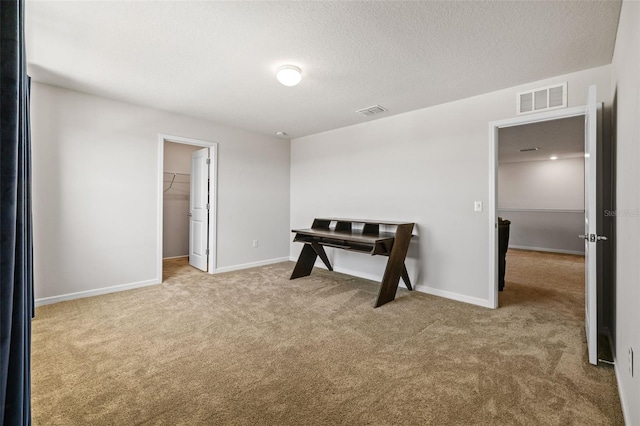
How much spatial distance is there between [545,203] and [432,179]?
17.1ft

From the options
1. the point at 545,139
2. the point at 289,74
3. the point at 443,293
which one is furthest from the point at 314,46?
the point at 545,139

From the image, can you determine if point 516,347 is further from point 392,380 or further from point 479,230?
point 479,230

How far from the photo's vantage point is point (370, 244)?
346 cm

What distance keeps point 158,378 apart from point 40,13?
2483 mm

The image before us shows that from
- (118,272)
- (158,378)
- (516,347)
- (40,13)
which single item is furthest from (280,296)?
(40,13)

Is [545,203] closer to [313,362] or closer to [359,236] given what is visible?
[359,236]

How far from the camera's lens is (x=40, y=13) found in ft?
6.41

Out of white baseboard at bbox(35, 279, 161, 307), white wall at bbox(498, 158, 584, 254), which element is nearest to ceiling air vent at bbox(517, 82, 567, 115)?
white baseboard at bbox(35, 279, 161, 307)

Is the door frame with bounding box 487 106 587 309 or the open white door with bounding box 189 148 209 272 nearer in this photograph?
the door frame with bounding box 487 106 587 309

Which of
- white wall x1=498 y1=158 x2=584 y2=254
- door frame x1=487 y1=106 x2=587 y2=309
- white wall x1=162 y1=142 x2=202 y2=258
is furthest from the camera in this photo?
white wall x1=498 y1=158 x2=584 y2=254

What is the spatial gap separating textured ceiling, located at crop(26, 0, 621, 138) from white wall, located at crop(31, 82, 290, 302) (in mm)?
336

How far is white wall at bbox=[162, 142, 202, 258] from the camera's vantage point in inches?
223

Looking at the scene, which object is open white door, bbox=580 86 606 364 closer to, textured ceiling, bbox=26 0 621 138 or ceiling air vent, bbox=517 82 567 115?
textured ceiling, bbox=26 0 621 138

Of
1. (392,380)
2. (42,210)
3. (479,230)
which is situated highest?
(42,210)
